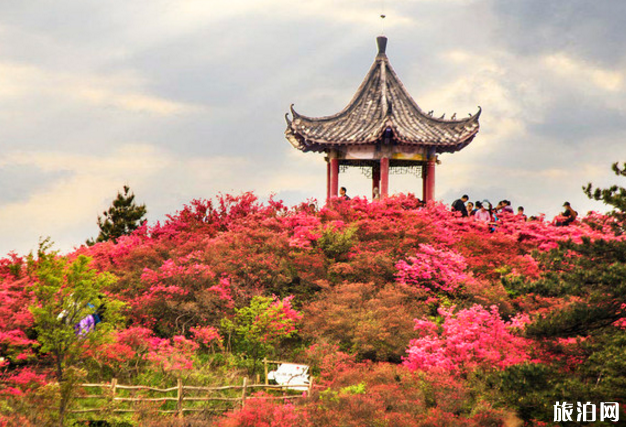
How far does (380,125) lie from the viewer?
24.2 meters

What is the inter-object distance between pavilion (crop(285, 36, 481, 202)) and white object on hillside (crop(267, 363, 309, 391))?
11.0 m

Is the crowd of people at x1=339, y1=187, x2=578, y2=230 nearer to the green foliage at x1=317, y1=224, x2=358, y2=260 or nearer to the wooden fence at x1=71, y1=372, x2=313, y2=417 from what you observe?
the green foliage at x1=317, y1=224, x2=358, y2=260

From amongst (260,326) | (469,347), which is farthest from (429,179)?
(469,347)

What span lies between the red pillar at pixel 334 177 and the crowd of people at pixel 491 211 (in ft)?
16.3

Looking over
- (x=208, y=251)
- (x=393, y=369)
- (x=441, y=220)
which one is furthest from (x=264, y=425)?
(x=441, y=220)

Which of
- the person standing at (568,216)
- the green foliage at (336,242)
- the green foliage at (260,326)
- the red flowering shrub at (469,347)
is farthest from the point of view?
the person standing at (568,216)

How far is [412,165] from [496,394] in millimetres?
17568

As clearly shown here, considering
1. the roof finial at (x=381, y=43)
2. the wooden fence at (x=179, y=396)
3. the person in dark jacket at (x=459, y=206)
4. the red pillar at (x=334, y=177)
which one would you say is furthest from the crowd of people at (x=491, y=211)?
the wooden fence at (x=179, y=396)

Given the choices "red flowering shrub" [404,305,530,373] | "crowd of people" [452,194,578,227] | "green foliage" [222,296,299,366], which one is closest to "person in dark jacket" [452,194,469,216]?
"crowd of people" [452,194,578,227]

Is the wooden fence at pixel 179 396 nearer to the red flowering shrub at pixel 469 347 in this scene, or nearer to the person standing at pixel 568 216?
the red flowering shrub at pixel 469 347

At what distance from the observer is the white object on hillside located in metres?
14.0

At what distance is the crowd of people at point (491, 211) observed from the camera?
74.0ft

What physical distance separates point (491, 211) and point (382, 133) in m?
5.07

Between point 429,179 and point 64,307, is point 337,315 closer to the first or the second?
point 64,307
